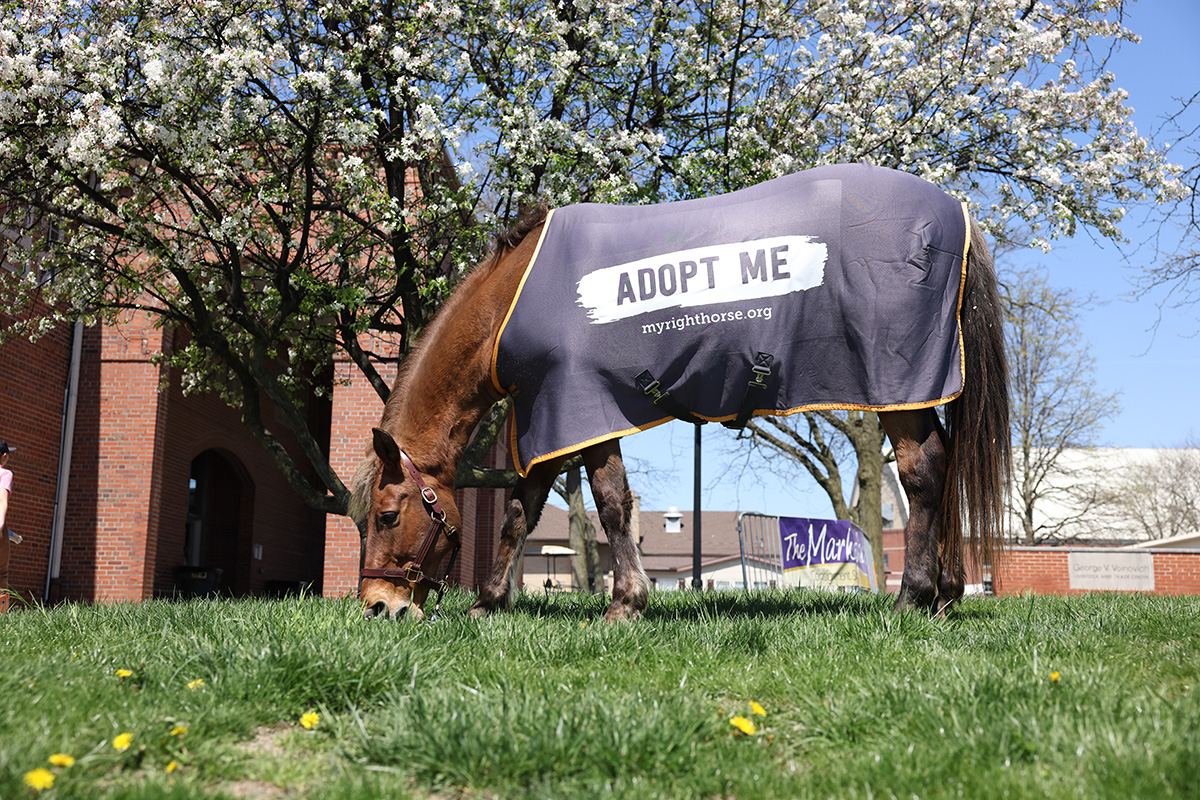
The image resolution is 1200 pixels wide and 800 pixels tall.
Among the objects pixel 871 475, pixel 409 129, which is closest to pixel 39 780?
pixel 409 129

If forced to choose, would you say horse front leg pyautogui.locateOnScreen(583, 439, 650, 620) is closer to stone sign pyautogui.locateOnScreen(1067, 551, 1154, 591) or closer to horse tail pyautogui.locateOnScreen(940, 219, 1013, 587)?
horse tail pyautogui.locateOnScreen(940, 219, 1013, 587)

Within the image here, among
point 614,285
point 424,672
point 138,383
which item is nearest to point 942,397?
point 614,285

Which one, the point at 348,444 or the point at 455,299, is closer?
the point at 455,299

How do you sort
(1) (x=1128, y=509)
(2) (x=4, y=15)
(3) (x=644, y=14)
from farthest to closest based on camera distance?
(1) (x=1128, y=509)
(3) (x=644, y=14)
(2) (x=4, y=15)

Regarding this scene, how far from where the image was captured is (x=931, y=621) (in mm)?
4727

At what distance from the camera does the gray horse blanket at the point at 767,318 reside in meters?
5.26

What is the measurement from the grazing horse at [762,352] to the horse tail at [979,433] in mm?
12

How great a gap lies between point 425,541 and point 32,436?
11016 mm

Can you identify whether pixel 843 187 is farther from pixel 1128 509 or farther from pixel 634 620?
pixel 1128 509

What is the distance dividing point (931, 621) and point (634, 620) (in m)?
1.57

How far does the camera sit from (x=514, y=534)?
19.5 feet

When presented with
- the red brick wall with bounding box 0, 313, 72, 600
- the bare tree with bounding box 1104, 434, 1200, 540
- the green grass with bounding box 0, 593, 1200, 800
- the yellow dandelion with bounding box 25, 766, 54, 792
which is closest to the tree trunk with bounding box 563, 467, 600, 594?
the red brick wall with bounding box 0, 313, 72, 600

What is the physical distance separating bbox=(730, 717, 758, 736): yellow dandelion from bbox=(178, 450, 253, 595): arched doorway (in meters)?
18.7

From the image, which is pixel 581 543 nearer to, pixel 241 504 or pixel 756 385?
pixel 241 504
